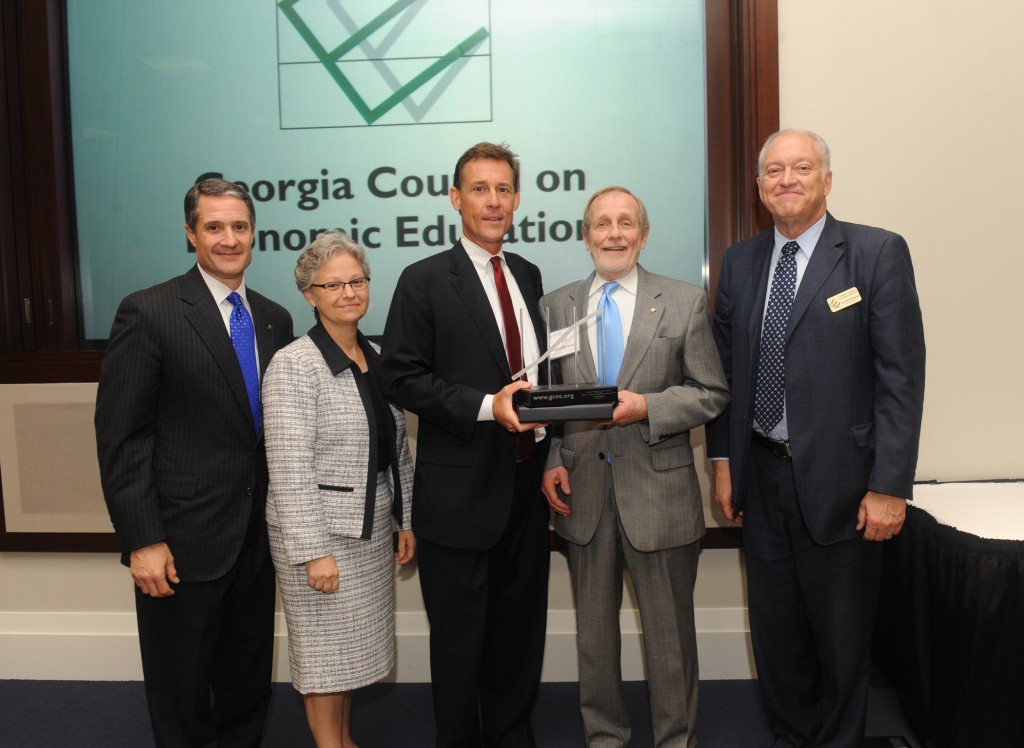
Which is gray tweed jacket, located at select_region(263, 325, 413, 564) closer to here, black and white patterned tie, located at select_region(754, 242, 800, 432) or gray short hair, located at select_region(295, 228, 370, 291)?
gray short hair, located at select_region(295, 228, 370, 291)

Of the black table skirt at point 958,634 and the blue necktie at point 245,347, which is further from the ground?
the blue necktie at point 245,347

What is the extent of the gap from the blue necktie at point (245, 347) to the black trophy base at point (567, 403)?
31.3 inches

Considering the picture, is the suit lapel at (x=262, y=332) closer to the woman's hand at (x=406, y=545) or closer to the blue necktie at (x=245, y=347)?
the blue necktie at (x=245, y=347)

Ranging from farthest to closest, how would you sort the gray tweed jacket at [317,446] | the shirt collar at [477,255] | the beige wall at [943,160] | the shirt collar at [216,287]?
the beige wall at [943,160] < the shirt collar at [477,255] < the shirt collar at [216,287] < the gray tweed jacket at [317,446]

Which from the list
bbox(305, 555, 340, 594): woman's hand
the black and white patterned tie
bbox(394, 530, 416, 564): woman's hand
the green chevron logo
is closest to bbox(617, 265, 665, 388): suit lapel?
the black and white patterned tie

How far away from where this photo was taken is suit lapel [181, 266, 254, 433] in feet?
6.91

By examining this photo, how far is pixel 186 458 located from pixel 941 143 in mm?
A: 2879

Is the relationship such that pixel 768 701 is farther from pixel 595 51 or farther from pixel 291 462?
pixel 595 51

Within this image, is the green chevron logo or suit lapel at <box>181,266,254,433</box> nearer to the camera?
suit lapel at <box>181,266,254,433</box>

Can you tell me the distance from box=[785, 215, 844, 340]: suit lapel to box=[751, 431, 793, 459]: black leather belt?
A: 32 cm

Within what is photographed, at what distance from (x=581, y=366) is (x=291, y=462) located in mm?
875

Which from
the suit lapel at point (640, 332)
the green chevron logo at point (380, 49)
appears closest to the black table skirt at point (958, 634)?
the suit lapel at point (640, 332)

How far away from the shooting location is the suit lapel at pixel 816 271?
7.11ft

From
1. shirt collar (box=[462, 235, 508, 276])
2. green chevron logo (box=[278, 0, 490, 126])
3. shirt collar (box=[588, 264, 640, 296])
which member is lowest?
shirt collar (box=[588, 264, 640, 296])
